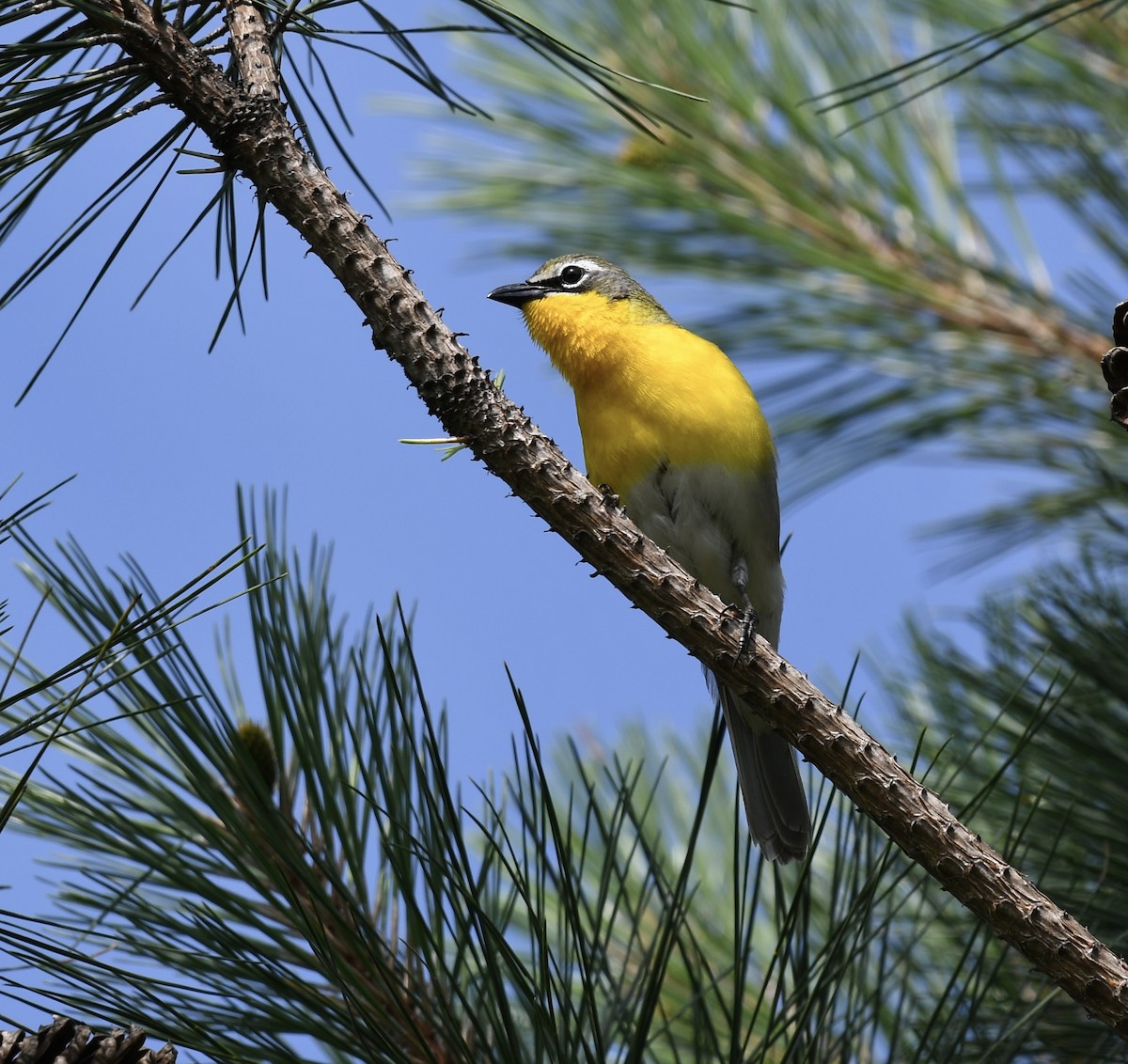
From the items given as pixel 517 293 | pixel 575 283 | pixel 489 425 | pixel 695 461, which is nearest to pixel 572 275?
pixel 575 283

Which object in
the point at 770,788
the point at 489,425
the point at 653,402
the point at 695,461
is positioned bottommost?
the point at 489,425

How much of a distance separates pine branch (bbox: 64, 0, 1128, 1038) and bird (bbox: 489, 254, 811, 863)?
5.70ft

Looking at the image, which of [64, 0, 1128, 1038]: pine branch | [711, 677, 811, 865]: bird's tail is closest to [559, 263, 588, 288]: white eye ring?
[711, 677, 811, 865]: bird's tail

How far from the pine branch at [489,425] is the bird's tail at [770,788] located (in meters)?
1.37

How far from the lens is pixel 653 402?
434 centimetres

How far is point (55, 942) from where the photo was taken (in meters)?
1.90

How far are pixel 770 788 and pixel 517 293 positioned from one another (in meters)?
2.05

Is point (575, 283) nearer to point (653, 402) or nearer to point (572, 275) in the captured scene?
point (572, 275)

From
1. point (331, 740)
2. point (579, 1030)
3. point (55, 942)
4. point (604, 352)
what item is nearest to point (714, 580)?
point (604, 352)

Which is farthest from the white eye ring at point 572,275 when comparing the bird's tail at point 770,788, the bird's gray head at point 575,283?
the bird's tail at point 770,788

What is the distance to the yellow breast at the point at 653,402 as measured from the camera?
4305 mm

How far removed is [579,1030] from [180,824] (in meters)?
0.93

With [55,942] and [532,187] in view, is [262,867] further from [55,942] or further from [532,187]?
[532,187]

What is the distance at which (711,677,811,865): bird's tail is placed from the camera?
12.6 ft
